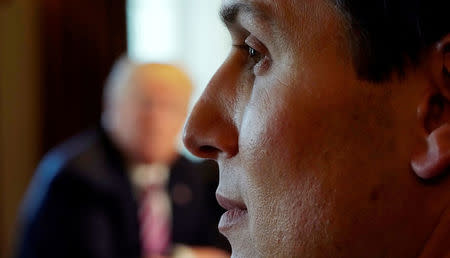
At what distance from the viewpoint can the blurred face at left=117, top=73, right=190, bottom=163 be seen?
9.52 ft

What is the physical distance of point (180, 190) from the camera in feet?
9.12

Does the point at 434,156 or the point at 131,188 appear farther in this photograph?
the point at 131,188

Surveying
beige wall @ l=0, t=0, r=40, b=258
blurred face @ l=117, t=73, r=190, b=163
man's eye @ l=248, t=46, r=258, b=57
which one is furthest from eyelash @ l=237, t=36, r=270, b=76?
beige wall @ l=0, t=0, r=40, b=258

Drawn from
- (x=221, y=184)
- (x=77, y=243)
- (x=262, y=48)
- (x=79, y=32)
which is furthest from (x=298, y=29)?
(x=79, y=32)

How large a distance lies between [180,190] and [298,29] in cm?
202

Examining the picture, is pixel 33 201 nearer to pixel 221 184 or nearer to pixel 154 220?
pixel 154 220

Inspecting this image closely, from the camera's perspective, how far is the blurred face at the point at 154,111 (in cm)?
290

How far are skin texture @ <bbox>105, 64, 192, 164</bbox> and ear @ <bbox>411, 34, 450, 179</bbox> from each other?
216 cm

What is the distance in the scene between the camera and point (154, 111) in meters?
2.95

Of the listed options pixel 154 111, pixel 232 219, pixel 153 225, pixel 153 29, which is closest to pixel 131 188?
pixel 153 225

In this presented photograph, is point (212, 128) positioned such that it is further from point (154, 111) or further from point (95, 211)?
point (154, 111)

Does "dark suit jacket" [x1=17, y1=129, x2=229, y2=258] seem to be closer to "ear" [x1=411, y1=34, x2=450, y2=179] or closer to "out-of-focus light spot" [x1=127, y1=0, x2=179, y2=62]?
"out-of-focus light spot" [x1=127, y1=0, x2=179, y2=62]

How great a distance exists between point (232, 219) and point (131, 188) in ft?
6.20

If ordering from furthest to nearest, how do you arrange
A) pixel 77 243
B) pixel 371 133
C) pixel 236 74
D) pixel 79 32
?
pixel 79 32 → pixel 77 243 → pixel 236 74 → pixel 371 133
